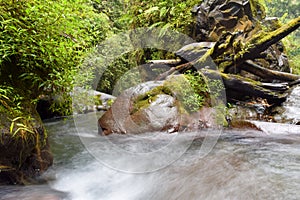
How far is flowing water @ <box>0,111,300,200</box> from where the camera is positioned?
223 cm

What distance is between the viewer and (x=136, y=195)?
8.02ft

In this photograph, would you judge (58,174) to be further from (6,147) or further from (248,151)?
(248,151)

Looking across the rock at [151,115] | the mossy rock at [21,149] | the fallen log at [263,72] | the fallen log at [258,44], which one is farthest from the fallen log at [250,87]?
the mossy rock at [21,149]

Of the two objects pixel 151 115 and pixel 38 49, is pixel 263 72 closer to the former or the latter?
pixel 151 115

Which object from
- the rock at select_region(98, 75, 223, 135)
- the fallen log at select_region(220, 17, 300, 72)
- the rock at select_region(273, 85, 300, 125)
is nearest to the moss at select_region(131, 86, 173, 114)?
the rock at select_region(98, 75, 223, 135)

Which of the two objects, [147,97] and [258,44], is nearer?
[147,97]

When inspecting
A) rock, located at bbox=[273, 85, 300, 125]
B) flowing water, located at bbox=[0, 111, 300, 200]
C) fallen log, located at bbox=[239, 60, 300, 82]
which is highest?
fallen log, located at bbox=[239, 60, 300, 82]

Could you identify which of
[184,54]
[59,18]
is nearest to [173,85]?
[184,54]

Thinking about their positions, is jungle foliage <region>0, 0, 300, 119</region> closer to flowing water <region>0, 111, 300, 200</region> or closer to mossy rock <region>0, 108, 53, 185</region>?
mossy rock <region>0, 108, 53, 185</region>

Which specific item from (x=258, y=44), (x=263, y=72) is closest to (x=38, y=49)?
(x=258, y=44)

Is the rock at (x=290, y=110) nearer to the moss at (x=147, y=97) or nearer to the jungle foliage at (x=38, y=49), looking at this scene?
the moss at (x=147, y=97)

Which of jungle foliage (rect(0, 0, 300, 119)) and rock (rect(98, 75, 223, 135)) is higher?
jungle foliage (rect(0, 0, 300, 119))

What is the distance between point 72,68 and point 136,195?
1.50m

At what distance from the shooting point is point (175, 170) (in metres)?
2.86
